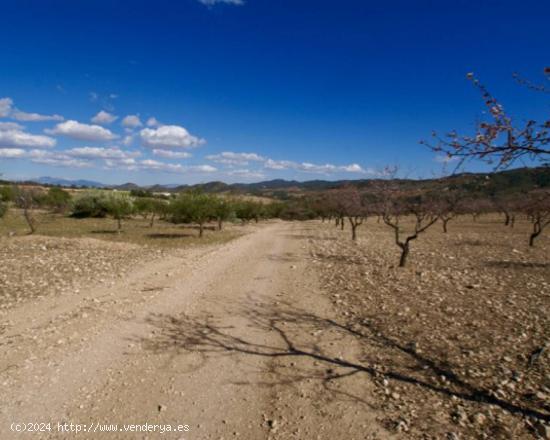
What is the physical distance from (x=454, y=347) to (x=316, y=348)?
107 inches

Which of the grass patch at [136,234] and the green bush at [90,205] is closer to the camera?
the grass patch at [136,234]

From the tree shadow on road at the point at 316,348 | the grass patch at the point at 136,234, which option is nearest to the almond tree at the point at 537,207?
the tree shadow on road at the point at 316,348

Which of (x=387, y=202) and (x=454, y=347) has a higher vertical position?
(x=387, y=202)

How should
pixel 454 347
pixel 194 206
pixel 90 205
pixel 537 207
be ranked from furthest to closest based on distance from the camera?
pixel 90 205, pixel 194 206, pixel 537 207, pixel 454 347

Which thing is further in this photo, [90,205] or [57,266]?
[90,205]

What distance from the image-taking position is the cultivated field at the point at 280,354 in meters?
4.34

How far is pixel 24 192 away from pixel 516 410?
4146 centimetres

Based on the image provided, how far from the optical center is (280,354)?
20.1 ft

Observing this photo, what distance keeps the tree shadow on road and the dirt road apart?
1.5 inches

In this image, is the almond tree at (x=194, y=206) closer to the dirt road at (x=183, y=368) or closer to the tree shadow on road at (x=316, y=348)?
the dirt road at (x=183, y=368)

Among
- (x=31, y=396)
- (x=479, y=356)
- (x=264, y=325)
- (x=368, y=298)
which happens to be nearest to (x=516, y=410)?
(x=479, y=356)

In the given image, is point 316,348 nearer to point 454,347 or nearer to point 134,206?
point 454,347

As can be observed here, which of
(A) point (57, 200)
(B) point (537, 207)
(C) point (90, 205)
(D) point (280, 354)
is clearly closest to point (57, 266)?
(D) point (280, 354)

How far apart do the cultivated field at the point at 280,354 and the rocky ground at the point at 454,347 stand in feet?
0.10
